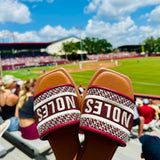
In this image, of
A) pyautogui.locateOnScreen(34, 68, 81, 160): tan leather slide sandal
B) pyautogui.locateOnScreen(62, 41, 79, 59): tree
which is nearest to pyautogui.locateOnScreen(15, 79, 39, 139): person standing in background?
pyautogui.locateOnScreen(34, 68, 81, 160): tan leather slide sandal

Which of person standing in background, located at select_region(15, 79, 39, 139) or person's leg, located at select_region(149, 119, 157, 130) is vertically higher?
person standing in background, located at select_region(15, 79, 39, 139)

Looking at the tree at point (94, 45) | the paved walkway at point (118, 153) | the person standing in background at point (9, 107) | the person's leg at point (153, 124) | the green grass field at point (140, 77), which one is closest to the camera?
the paved walkway at point (118, 153)

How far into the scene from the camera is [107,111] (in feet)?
2.20

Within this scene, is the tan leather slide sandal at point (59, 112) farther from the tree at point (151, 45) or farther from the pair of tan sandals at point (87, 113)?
the tree at point (151, 45)


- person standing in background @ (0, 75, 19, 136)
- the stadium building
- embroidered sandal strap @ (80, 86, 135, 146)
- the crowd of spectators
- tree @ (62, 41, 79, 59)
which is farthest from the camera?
tree @ (62, 41, 79, 59)

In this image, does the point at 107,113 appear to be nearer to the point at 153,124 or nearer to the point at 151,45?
the point at 153,124

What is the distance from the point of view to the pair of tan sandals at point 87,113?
67cm

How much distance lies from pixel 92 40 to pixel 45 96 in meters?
75.5

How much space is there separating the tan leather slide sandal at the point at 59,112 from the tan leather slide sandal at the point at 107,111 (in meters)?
0.06

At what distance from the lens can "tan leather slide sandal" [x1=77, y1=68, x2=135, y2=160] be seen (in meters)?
0.66

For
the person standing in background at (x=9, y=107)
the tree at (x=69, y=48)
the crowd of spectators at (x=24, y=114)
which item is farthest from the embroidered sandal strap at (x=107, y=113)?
the tree at (x=69, y=48)

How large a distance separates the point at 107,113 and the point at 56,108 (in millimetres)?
223

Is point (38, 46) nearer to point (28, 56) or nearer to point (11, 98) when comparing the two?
point (28, 56)

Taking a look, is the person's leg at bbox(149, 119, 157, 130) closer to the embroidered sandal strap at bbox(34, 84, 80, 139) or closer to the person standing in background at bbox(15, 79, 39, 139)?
the person standing in background at bbox(15, 79, 39, 139)
